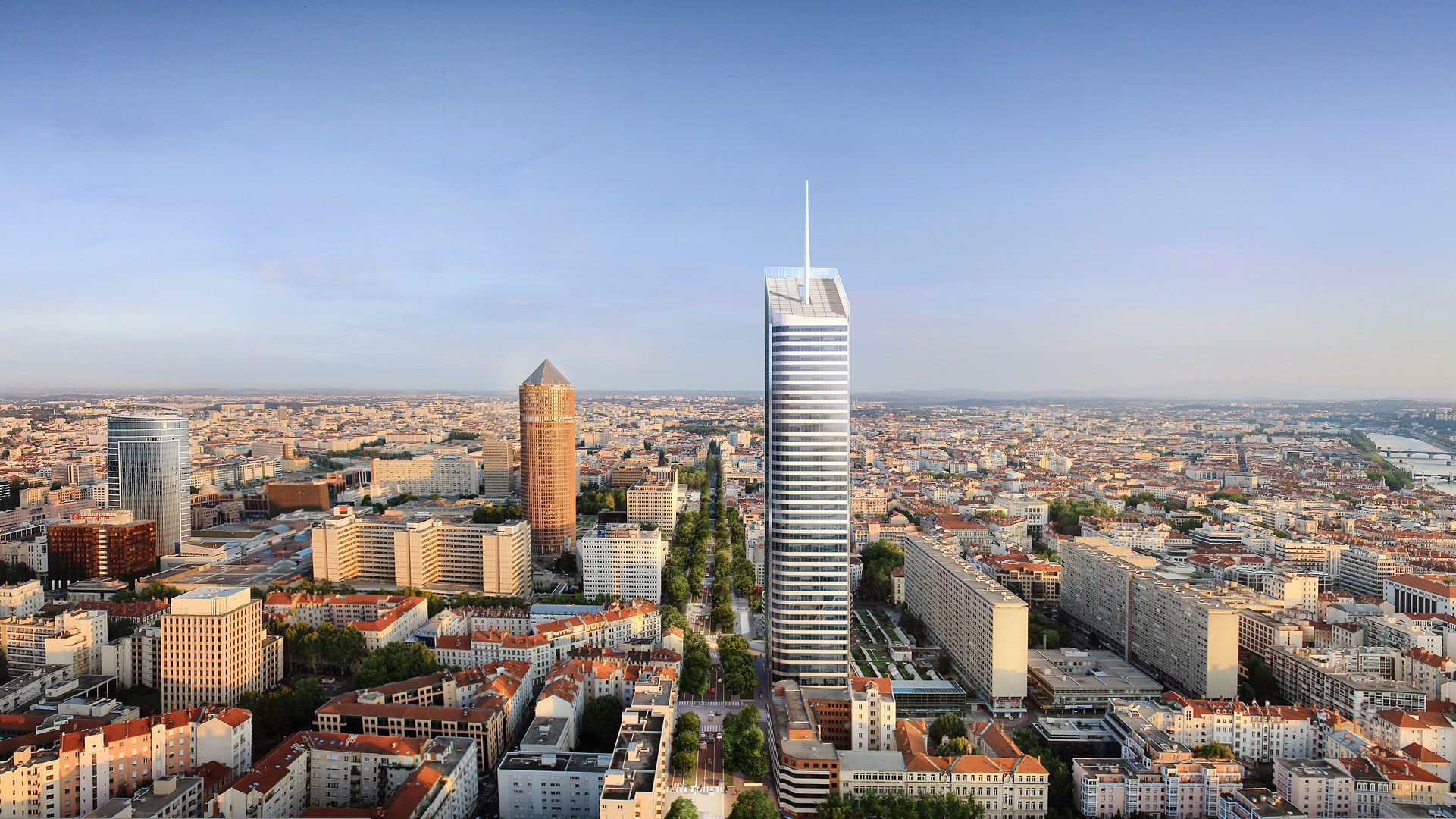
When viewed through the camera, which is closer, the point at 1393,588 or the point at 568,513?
the point at 1393,588

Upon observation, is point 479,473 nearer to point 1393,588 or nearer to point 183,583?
point 183,583

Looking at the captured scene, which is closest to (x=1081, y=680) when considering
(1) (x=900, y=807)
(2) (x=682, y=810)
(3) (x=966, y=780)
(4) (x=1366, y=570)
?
(3) (x=966, y=780)

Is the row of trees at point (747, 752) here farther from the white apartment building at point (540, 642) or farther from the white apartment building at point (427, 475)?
the white apartment building at point (427, 475)

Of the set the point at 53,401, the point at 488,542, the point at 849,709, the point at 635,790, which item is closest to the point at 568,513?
the point at 488,542

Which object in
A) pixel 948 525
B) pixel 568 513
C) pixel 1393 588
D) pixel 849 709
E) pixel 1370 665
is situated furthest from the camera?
pixel 948 525

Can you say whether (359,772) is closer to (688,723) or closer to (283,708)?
(283,708)

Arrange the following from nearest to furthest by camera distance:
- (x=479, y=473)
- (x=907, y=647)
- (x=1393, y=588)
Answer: (x=907, y=647) < (x=1393, y=588) < (x=479, y=473)
